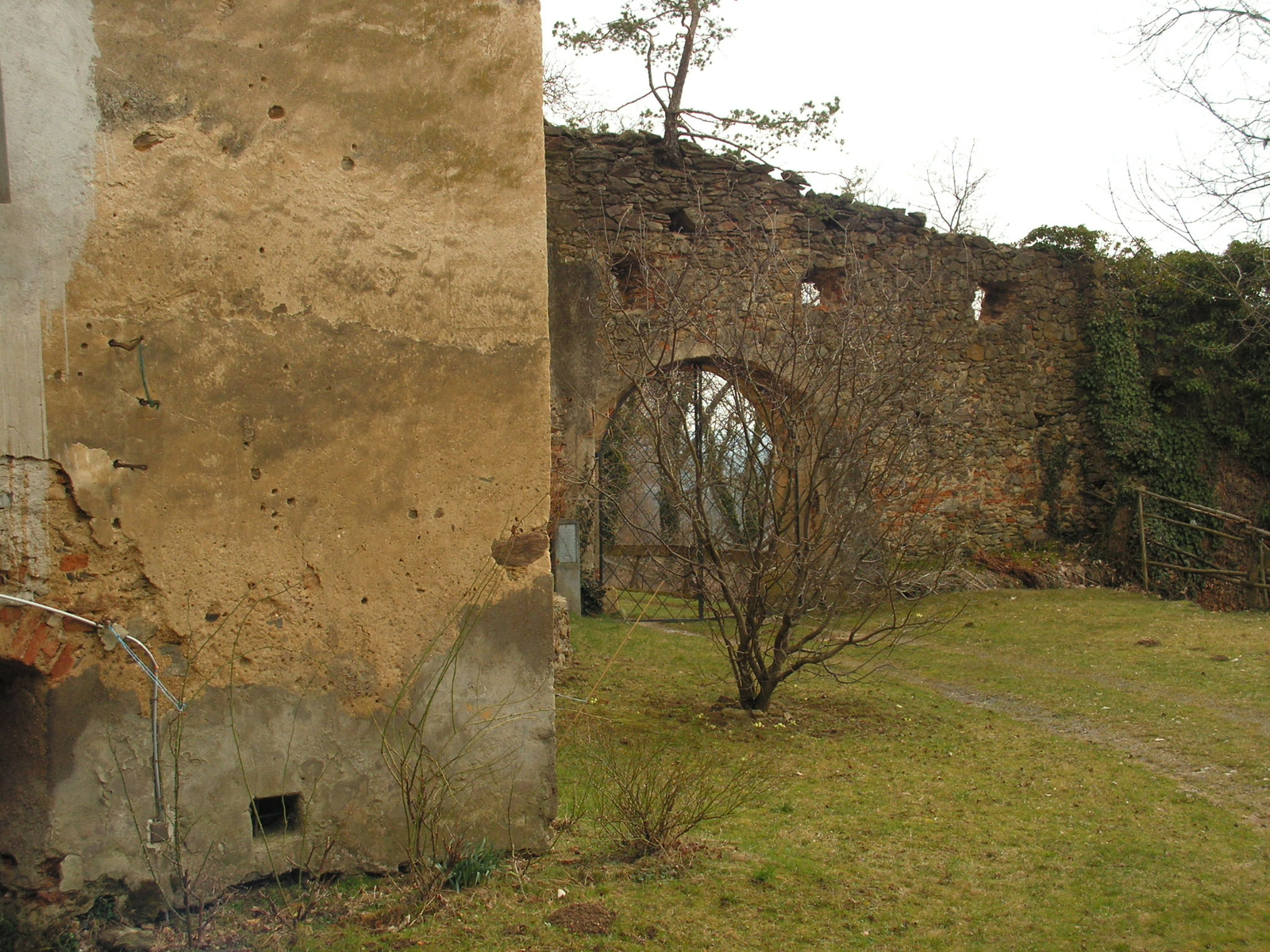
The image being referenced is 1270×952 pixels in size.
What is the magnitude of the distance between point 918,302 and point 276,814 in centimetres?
1121

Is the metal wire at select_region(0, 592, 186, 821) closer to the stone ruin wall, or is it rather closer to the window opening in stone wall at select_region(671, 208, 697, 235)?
the stone ruin wall

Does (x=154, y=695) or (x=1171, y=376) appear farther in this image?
(x=1171, y=376)

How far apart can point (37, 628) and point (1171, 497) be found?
12961 millimetres

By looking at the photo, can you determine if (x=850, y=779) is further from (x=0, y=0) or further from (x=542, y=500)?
(x=0, y=0)

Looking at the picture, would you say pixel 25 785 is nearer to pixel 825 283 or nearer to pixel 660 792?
pixel 660 792

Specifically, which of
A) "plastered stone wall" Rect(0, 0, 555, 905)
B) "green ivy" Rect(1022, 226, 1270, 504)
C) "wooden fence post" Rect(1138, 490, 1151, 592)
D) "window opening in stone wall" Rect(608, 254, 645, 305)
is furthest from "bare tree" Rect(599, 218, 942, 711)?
"green ivy" Rect(1022, 226, 1270, 504)

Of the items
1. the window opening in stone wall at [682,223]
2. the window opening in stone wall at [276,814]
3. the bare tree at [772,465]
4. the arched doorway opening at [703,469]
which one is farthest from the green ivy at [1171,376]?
the window opening in stone wall at [276,814]

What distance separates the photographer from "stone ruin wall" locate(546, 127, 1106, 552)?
38.3 feet

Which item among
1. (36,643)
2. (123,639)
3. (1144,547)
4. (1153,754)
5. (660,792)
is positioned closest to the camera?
(36,643)

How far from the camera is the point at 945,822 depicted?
475 cm

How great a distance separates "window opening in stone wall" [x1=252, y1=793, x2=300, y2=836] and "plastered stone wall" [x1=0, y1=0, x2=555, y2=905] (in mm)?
39

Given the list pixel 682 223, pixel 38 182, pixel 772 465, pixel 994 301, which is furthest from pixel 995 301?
pixel 38 182

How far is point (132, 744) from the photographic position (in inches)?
137

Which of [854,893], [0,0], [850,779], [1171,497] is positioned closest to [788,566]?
[850,779]
